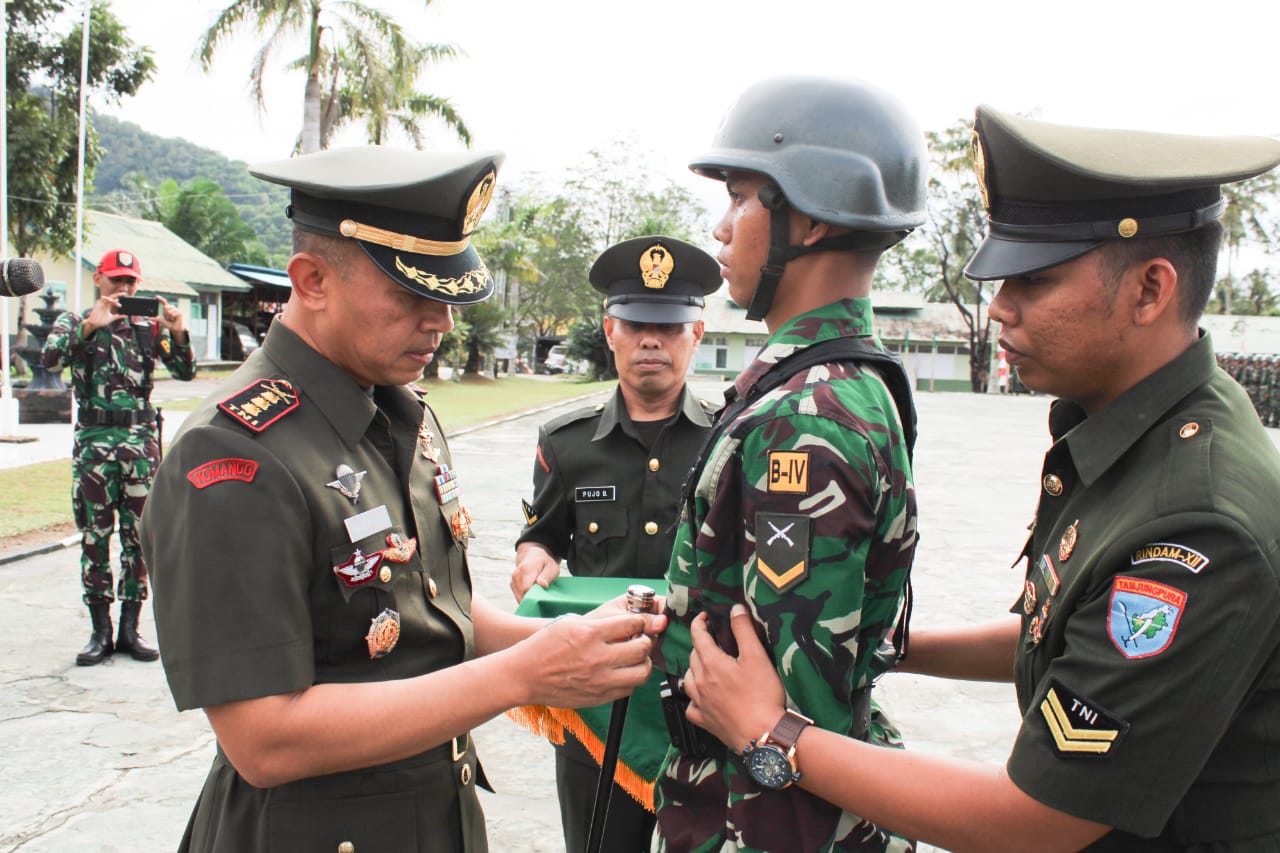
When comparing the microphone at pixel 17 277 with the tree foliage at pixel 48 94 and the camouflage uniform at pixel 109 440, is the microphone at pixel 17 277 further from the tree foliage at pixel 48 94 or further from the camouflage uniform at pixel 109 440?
the tree foliage at pixel 48 94

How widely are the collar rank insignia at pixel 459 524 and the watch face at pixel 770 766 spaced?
0.88 metres

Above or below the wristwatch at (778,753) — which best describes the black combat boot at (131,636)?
below

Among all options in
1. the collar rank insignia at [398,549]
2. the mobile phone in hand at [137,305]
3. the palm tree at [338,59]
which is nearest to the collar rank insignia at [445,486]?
the collar rank insignia at [398,549]

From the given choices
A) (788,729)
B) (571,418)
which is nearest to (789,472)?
(788,729)

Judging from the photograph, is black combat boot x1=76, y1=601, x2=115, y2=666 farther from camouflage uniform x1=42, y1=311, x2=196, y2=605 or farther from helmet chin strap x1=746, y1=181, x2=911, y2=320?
helmet chin strap x1=746, y1=181, x2=911, y2=320

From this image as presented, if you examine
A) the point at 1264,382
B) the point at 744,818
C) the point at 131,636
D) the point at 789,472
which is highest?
the point at 789,472

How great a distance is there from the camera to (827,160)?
179 cm

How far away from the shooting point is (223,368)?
103 feet

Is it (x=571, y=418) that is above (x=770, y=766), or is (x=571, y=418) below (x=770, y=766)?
above

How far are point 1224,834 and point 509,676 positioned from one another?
1208 mm

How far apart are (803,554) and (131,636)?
17.6 ft

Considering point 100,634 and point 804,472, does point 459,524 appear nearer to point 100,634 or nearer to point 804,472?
point 804,472

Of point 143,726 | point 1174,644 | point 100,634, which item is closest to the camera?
point 1174,644

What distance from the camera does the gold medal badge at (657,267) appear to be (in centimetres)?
376
